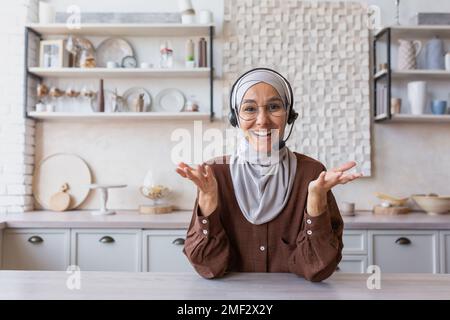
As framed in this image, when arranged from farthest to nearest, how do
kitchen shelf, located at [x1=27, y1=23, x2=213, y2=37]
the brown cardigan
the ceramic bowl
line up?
kitchen shelf, located at [x1=27, y1=23, x2=213, y2=37] < the ceramic bowl < the brown cardigan

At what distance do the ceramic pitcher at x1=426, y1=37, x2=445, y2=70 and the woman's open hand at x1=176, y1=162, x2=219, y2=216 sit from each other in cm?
255

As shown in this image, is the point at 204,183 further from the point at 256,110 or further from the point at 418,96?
the point at 418,96

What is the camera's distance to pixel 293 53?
3137 mm

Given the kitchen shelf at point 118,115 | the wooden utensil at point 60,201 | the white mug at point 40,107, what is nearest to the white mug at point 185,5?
the kitchen shelf at point 118,115

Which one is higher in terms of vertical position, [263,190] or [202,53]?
[202,53]

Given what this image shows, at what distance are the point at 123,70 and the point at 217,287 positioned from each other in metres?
2.19

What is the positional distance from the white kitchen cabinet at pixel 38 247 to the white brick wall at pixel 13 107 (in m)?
0.50

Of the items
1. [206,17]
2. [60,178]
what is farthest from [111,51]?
[60,178]

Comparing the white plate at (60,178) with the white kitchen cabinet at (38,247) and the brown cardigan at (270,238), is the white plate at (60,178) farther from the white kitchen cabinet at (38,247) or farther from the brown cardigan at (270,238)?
the brown cardigan at (270,238)

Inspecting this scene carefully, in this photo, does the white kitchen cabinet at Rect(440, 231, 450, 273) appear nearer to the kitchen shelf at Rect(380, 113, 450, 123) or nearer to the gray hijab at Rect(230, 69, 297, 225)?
the kitchen shelf at Rect(380, 113, 450, 123)

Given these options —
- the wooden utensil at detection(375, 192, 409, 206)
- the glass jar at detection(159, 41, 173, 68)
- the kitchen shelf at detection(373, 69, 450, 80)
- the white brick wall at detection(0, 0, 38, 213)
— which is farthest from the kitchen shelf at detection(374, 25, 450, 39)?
the white brick wall at detection(0, 0, 38, 213)

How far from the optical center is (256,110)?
51.4 inches

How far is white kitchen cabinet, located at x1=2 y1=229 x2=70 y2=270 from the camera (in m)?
2.52

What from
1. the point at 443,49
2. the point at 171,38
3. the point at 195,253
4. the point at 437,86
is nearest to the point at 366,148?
the point at 437,86
